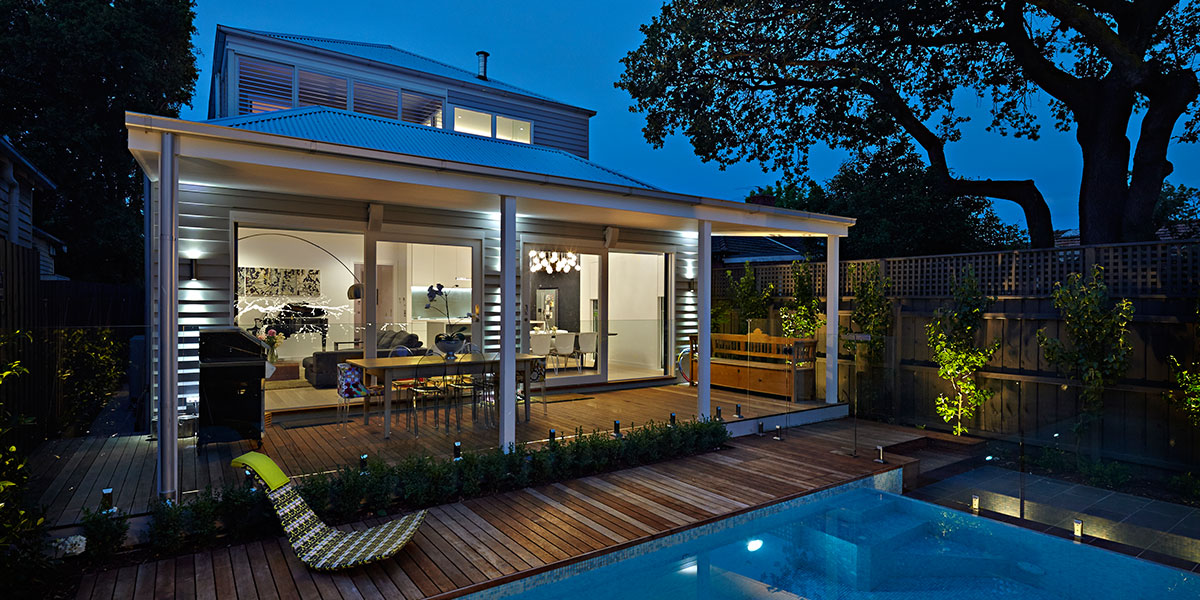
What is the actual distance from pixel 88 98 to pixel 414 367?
41.9 ft

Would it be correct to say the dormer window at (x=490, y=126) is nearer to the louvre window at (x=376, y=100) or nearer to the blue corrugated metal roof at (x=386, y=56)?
the blue corrugated metal roof at (x=386, y=56)

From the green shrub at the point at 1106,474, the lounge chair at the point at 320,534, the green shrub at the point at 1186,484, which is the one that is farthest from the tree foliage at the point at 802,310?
the lounge chair at the point at 320,534

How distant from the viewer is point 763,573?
399cm

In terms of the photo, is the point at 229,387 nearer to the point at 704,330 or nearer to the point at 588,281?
the point at 704,330

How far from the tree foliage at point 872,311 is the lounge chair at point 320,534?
6.10 metres

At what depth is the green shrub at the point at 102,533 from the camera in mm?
3465

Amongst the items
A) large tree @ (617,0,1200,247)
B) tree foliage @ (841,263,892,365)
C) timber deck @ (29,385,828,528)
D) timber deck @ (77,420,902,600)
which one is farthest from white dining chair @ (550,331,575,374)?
large tree @ (617,0,1200,247)

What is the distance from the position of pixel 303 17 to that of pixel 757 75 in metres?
136

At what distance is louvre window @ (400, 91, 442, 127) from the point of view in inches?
404

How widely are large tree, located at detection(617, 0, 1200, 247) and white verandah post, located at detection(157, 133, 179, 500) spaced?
9.08 meters

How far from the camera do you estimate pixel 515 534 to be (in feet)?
13.1

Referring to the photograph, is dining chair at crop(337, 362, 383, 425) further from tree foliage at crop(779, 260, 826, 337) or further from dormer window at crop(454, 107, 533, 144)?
dormer window at crop(454, 107, 533, 144)

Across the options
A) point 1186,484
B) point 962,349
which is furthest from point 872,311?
point 1186,484

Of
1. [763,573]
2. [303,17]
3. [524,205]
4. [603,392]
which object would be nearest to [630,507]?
[763,573]
